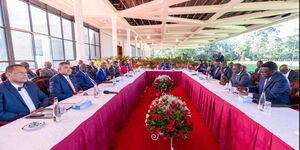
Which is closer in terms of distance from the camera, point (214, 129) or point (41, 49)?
point (214, 129)

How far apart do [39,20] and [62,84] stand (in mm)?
5548

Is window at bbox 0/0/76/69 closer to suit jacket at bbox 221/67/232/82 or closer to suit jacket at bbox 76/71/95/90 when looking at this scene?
suit jacket at bbox 76/71/95/90

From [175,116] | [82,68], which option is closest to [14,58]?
[82,68]

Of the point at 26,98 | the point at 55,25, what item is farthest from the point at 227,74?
the point at 55,25

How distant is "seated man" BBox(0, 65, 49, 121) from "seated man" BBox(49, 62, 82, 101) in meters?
0.49

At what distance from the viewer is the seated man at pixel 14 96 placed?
166 centimetres

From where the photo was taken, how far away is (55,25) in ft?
23.6

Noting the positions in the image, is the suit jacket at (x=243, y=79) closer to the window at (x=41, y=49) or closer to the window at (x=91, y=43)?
the window at (x=41, y=49)

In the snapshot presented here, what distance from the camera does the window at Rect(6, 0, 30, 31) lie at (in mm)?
4871

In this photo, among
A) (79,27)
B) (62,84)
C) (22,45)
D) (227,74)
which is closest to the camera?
(62,84)

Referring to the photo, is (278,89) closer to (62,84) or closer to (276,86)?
(276,86)

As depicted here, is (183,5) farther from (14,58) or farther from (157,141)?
(14,58)

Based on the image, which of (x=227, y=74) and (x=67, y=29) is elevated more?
(x=67, y=29)

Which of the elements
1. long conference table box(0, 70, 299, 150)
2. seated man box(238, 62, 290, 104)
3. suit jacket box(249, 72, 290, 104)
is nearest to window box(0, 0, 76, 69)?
long conference table box(0, 70, 299, 150)
